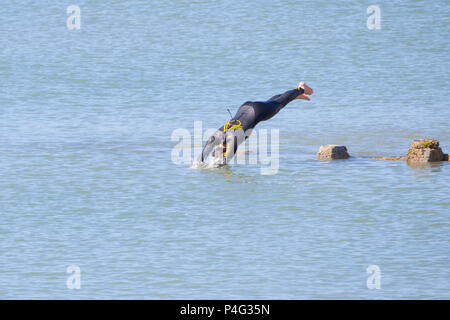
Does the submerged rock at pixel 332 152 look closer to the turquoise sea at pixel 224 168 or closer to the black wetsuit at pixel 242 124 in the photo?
the turquoise sea at pixel 224 168

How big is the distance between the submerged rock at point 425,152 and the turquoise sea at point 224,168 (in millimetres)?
434

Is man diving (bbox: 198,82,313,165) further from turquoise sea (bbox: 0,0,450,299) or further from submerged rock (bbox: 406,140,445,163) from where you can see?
submerged rock (bbox: 406,140,445,163)

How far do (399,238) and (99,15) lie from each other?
35641 millimetres

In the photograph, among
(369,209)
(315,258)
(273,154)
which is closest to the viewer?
(315,258)

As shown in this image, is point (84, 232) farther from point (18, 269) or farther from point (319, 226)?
point (319, 226)

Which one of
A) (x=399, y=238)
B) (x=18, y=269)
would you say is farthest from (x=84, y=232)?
(x=399, y=238)

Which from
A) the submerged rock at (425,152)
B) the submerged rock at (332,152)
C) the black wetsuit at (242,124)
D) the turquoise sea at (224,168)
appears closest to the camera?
the turquoise sea at (224,168)

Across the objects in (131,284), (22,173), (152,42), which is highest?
(152,42)

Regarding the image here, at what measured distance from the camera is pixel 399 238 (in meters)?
19.0

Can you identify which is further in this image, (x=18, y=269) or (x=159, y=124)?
(x=159, y=124)

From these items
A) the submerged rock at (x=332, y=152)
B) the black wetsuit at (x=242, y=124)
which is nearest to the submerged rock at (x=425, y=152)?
the submerged rock at (x=332, y=152)

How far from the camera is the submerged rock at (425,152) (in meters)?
24.7

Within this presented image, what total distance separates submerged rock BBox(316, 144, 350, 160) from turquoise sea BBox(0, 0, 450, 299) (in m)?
0.24

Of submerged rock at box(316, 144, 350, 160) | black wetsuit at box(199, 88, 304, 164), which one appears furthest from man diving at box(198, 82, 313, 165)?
submerged rock at box(316, 144, 350, 160)
